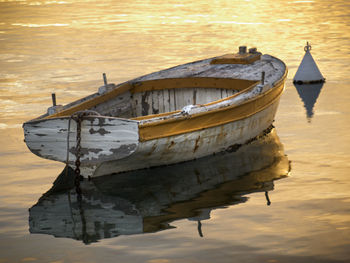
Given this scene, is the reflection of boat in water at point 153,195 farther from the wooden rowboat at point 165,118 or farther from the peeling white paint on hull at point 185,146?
the wooden rowboat at point 165,118

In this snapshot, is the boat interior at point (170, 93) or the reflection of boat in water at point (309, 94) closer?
the boat interior at point (170, 93)

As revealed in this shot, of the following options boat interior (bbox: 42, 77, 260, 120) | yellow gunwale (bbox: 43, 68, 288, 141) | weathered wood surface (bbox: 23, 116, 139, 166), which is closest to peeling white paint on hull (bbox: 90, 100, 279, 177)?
yellow gunwale (bbox: 43, 68, 288, 141)

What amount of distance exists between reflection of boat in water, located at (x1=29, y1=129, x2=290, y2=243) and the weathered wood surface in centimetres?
56

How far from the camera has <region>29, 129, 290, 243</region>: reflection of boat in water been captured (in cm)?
941

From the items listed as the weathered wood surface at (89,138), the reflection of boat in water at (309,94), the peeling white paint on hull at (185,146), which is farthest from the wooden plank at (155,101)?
the weathered wood surface at (89,138)

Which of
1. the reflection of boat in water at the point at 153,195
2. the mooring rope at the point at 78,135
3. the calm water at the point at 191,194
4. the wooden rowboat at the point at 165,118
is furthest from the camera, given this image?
the wooden rowboat at the point at 165,118

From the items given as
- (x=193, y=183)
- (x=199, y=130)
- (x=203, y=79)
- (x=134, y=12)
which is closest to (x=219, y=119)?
(x=199, y=130)

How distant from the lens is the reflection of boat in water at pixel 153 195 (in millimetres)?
9406

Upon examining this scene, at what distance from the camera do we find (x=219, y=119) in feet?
38.7

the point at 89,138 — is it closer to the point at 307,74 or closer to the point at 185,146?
the point at 185,146

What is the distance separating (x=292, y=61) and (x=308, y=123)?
7293mm

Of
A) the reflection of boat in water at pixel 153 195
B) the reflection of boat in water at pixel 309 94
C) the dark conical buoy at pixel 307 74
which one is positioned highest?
the dark conical buoy at pixel 307 74

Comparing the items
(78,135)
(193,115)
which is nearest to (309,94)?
(193,115)

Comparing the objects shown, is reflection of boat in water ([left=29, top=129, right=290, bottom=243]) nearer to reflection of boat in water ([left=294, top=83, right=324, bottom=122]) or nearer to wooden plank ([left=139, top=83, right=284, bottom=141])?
wooden plank ([left=139, top=83, right=284, bottom=141])
